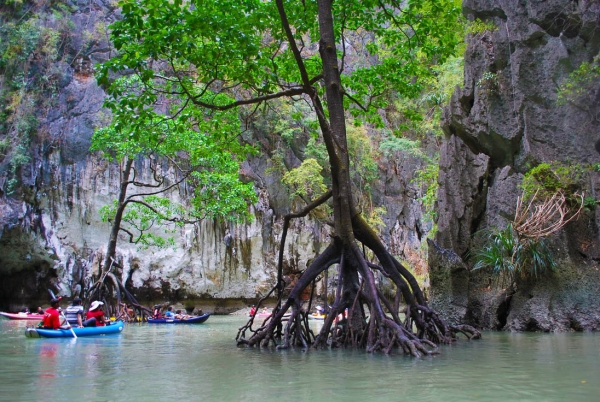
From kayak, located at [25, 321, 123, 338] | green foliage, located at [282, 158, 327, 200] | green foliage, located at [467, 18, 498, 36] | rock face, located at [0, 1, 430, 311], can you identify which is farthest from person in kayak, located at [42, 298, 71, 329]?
green foliage, located at [282, 158, 327, 200]

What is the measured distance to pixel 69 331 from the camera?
10.9 meters

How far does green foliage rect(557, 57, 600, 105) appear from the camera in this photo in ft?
36.4

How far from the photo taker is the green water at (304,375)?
156 inches

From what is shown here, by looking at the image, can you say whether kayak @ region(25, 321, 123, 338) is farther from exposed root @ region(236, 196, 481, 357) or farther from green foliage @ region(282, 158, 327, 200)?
green foliage @ region(282, 158, 327, 200)

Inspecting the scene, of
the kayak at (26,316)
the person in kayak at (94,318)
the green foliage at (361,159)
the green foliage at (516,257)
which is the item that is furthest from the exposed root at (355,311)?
the green foliage at (361,159)

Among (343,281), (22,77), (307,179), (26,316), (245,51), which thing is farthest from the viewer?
(307,179)

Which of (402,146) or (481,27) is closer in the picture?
(481,27)

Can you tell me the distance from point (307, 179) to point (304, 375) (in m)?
19.5

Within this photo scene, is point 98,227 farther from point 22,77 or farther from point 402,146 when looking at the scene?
point 402,146

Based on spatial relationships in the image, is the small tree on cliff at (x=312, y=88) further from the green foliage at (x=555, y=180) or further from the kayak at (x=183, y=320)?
the kayak at (x=183, y=320)

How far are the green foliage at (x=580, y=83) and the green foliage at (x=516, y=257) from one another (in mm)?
3214

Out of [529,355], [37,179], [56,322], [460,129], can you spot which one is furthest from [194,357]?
[37,179]

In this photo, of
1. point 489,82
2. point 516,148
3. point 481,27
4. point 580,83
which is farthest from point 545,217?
point 481,27

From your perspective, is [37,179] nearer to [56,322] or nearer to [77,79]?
[77,79]
